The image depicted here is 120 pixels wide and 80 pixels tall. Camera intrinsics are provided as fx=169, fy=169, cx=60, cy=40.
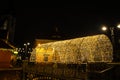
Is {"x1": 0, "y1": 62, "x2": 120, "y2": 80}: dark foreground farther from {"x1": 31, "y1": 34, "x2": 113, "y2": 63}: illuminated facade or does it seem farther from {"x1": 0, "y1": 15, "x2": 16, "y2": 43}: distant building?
{"x1": 0, "y1": 15, "x2": 16, "y2": 43}: distant building

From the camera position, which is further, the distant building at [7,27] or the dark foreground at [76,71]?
the distant building at [7,27]

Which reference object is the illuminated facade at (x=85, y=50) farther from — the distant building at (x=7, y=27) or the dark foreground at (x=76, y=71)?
the distant building at (x=7, y=27)

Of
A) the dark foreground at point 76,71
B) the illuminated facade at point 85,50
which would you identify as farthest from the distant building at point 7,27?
the illuminated facade at point 85,50

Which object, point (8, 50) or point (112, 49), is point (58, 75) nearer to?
point (112, 49)

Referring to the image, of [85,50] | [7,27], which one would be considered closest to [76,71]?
[85,50]

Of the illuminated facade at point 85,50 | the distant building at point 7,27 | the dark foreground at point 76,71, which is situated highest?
the distant building at point 7,27

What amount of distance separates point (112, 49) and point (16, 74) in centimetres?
1640

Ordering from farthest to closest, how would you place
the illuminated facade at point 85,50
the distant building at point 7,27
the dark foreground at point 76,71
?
the distant building at point 7,27 → the illuminated facade at point 85,50 → the dark foreground at point 76,71

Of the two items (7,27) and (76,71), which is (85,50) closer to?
(76,71)

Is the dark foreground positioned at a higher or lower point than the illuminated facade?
lower

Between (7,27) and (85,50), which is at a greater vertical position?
(7,27)

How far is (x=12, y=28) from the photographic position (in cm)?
4650

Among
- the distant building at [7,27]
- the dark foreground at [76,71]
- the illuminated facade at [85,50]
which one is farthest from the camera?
the distant building at [7,27]

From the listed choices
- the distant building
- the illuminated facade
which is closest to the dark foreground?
the illuminated facade
